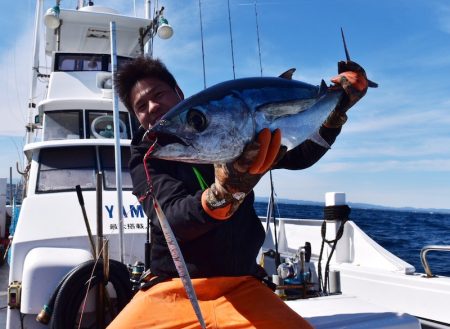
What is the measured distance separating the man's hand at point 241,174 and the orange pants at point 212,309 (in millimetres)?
655

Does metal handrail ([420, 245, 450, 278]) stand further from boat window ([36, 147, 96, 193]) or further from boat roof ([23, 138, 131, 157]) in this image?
boat window ([36, 147, 96, 193])

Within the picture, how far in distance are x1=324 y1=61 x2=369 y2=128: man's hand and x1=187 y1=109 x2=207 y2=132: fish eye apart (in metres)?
1.04

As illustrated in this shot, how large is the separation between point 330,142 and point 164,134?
4.40ft

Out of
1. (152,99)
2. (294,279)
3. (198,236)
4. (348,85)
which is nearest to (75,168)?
(294,279)

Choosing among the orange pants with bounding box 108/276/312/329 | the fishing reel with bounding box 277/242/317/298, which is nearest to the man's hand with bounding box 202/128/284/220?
the orange pants with bounding box 108/276/312/329

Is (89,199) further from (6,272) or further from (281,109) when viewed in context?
(6,272)

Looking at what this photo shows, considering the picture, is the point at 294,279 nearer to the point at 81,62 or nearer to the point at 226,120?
the point at 226,120

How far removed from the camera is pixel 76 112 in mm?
7105

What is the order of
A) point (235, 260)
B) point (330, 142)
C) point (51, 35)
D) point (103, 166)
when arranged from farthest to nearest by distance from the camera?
point (51, 35), point (103, 166), point (330, 142), point (235, 260)

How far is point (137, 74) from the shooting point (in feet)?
9.26

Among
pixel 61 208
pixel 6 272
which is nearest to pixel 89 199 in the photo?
pixel 61 208

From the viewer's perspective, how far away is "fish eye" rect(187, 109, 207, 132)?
1.69 m

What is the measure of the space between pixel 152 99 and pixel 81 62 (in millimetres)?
5768

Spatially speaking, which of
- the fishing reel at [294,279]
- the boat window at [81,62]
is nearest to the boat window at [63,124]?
the boat window at [81,62]
